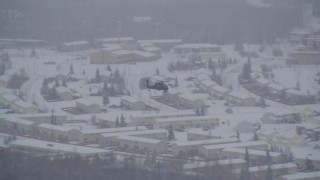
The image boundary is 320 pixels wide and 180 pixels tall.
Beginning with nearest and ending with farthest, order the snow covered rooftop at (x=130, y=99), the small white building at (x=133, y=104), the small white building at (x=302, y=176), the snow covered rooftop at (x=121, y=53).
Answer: the small white building at (x=302, y=176) → the small white building at (x=133, y=104) → the snow covered rooftop at (x=130, y=99) → the snow covered rooftop at (x=121, y=53)

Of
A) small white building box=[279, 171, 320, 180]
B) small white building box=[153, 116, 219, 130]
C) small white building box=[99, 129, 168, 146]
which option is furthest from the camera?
small white building box=[153, 116, 219, 130]

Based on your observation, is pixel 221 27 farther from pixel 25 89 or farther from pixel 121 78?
pixel 25 89

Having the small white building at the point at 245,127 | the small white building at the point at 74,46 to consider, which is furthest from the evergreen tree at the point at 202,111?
the small white building at the point at 74,46

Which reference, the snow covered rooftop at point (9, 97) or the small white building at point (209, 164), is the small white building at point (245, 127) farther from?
the snow covered rooftop at point (9, 97)

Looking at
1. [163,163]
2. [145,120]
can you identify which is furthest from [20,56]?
[163,163]

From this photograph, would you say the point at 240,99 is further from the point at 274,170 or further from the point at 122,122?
the point at 274,170

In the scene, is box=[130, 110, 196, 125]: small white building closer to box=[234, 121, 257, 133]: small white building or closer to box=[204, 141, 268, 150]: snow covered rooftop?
box=[234, 121, 257, 133]: small white building

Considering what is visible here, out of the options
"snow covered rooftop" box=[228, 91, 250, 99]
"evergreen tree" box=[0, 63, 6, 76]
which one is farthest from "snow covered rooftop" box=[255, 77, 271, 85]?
"evergreen tree" box=[0, 63, 6, 76]
